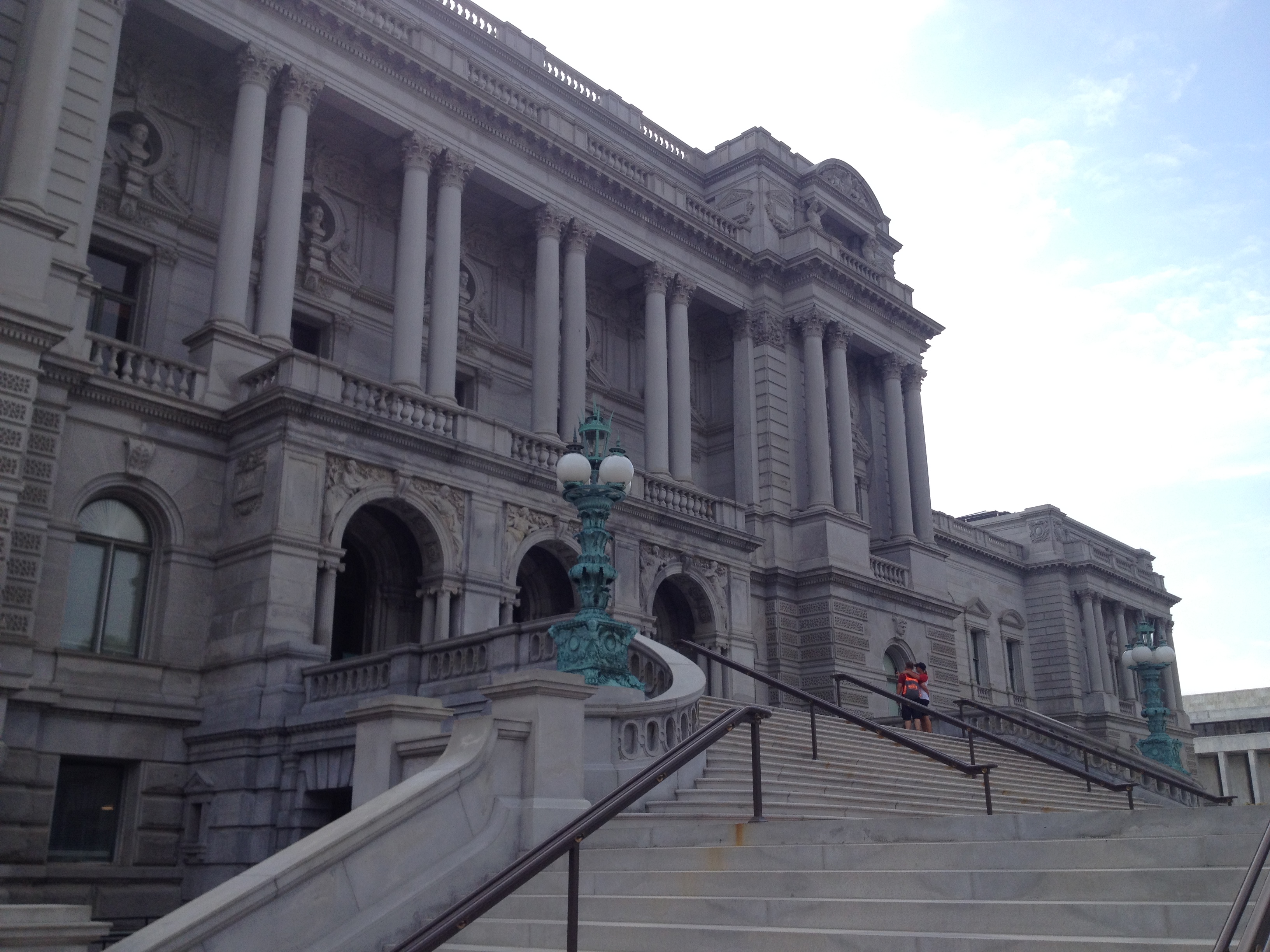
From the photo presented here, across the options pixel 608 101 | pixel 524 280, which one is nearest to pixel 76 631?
→ pixel 524 280

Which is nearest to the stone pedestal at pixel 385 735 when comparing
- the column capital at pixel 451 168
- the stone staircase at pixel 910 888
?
the stone staircase at pixel 910 888

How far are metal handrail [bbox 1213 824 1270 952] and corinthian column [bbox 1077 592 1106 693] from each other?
53.7 meters

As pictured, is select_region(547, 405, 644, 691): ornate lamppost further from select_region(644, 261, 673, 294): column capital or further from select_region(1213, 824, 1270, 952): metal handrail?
select_region(644, 261, 673, 294): column capital

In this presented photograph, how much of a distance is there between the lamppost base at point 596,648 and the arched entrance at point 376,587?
1000 cm

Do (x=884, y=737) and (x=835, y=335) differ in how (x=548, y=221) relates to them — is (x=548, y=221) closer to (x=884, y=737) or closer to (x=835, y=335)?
(x=835, y=335)

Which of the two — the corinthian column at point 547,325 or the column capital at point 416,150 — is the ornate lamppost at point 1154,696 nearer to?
the corinthian column at point 547,325

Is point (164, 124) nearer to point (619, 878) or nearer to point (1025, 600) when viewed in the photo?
point (619, 878)

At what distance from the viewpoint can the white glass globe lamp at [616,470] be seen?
642 inches

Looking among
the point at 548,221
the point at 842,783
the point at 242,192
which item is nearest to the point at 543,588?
the point at 548,221

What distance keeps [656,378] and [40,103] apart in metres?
18.3

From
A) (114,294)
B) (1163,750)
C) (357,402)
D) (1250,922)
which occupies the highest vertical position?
(114,294)

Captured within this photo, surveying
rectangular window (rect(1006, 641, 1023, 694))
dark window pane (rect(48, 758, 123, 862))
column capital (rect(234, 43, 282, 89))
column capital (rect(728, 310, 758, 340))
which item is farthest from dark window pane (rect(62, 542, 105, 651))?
rectangular window (rect(1006, 641, 1023, 694))

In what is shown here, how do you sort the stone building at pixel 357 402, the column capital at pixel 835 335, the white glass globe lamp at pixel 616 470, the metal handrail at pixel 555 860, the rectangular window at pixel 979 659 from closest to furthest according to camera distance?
the metal handrail at pixel 555 860
the white glass globe lamp at pixel 616 470
the stone building at pixel 357 402
the column capital at pixel 835 335
the rectangular window at pixel 979 659

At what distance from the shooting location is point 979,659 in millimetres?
53281
